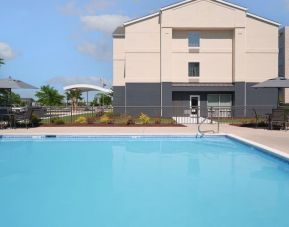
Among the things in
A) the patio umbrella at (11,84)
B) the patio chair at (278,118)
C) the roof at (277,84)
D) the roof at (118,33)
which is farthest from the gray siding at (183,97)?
the patio chair at (278,118)

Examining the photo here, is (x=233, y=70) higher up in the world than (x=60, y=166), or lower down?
higher up

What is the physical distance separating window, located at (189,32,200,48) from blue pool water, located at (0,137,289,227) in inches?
776

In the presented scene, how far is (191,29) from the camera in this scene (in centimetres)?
3166

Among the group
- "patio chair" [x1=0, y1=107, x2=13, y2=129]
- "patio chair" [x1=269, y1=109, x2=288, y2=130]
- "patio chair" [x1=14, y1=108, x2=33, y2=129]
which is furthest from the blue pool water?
"patio chair" [x1=0, y1=107, x2=13, y2=129]

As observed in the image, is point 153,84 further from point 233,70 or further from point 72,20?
point 72,20

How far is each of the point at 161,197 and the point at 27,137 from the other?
991 centimetres

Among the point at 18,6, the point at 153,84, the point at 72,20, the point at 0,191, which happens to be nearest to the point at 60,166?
the point at 0,191

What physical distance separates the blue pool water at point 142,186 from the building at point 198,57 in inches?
734

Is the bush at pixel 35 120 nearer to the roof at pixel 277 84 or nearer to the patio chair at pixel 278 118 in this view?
the roof at pixel 277 84

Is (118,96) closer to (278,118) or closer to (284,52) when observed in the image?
(278,118)

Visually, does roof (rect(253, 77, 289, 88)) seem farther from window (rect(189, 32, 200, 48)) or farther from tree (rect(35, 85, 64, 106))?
tree (rect(35, 85, 64, 106))

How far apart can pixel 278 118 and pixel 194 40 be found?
1659 centimetres

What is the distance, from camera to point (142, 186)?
26.4ft

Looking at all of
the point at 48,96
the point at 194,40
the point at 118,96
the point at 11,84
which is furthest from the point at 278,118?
the point at 48,96
